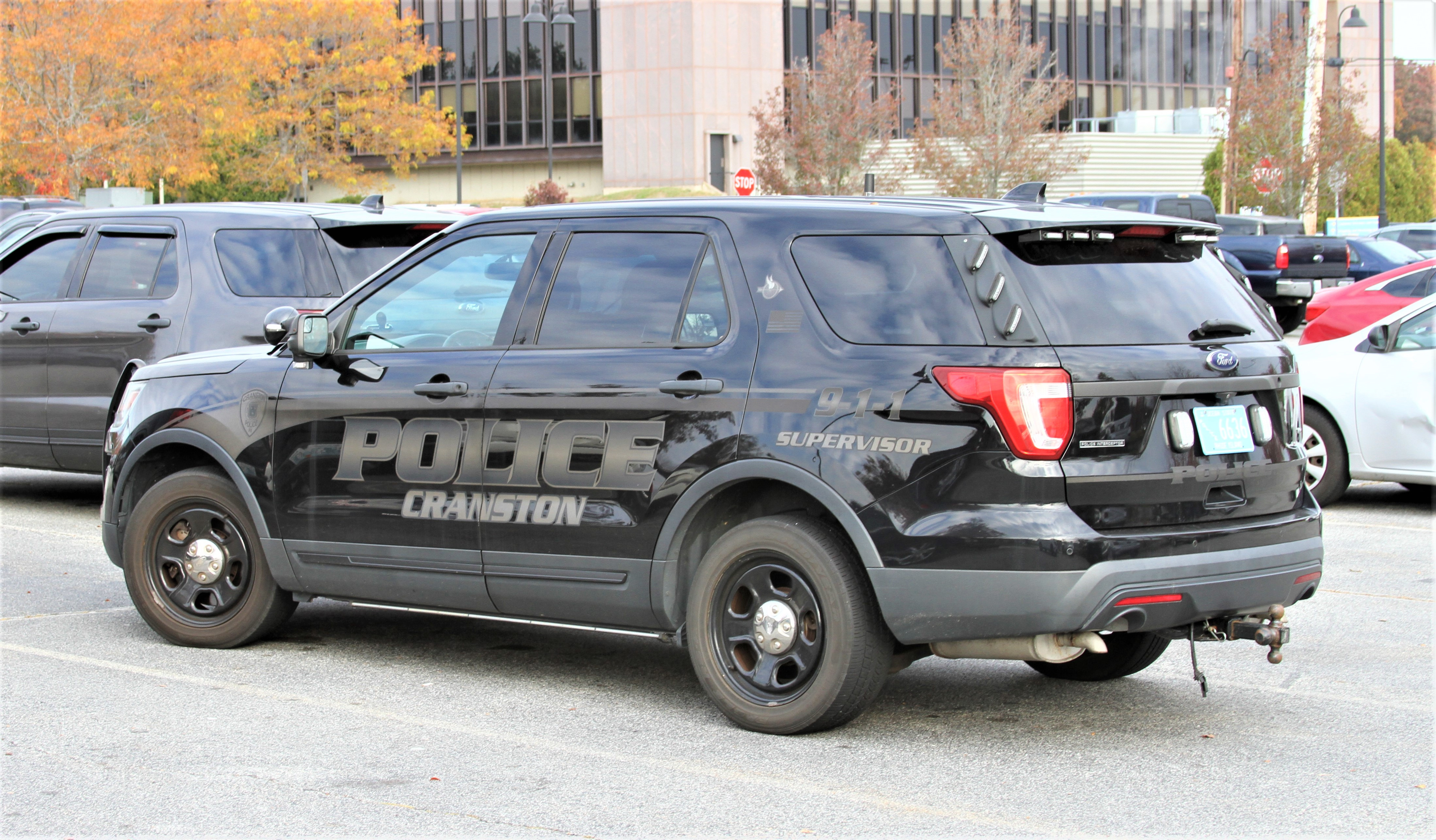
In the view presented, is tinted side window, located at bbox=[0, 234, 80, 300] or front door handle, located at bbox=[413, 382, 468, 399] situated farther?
tinted side window, located at bbox=[0, 234, 80, 300]

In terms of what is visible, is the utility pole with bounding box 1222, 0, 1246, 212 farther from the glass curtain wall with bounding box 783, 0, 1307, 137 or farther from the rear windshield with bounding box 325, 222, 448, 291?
the rear windshield with bounding box 325, 222, 448, 291

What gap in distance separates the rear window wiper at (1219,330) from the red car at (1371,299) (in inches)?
319

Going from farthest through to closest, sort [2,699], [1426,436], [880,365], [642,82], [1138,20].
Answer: [1138,20] → [642,82] → [1426,436] → [2,699] → [880,365]

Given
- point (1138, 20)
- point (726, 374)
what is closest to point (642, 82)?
point (1138, 20)

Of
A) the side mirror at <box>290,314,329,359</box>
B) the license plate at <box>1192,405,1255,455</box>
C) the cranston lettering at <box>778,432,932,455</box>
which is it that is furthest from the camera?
the side mirror at <box>290,314,329,359</box>

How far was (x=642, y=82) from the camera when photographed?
6681 cm

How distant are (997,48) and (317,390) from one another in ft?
148

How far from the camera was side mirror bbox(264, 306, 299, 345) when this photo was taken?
653 centimetres

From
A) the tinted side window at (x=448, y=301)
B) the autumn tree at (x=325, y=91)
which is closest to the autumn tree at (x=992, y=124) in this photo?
the autumn tree at (x=325, y=91)

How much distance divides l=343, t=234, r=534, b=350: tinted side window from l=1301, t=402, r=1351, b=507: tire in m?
6.76

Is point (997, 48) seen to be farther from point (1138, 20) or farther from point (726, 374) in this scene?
point (726, 374)

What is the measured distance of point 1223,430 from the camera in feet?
16.9

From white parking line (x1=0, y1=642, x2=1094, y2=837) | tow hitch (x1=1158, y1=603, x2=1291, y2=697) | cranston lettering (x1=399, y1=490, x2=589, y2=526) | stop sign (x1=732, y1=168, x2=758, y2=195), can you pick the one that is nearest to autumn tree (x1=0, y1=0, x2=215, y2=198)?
stop sign (x1=732, y1=168, x2=758, y2=195)

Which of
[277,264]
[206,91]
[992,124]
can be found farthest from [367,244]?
[992,124]
